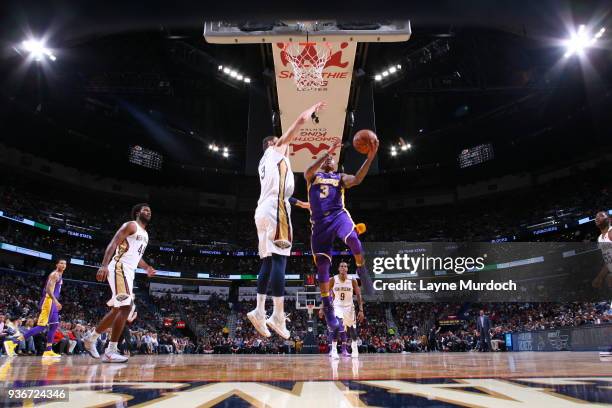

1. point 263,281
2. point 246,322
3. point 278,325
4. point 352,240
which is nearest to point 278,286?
point 263,281

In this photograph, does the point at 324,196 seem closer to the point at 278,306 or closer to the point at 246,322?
the point at 278,306

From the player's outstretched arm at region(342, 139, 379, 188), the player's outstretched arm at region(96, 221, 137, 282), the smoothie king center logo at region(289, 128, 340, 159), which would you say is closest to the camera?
the player's outstretched arm at region(342, 139, 379, 188)

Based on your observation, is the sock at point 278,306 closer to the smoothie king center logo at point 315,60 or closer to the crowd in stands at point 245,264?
the smoothie king center logo at point 315,60

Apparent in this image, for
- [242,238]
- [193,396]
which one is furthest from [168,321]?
[193,396]

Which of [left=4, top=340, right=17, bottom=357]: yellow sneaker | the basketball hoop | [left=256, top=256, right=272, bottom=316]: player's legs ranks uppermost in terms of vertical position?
the basketball hoop

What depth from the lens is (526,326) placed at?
20188 millimetres

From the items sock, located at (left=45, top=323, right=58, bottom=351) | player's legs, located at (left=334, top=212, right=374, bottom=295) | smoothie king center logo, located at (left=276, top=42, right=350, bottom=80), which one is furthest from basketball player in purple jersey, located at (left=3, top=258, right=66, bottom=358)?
player's legs, located at (left=334, top=212, right=374, bottom=295)

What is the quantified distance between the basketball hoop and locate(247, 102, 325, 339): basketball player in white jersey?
192 inches

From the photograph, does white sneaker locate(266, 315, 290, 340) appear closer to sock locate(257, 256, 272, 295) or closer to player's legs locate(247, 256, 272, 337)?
player's legs locate(247, 256, 272, 337)

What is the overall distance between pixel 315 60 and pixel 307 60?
0.53 feet

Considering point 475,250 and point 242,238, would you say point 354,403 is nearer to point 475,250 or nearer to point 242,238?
point 475,250

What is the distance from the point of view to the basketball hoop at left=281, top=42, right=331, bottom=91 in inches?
338

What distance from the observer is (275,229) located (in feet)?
12.9

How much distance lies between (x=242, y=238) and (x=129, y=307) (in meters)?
26.9
